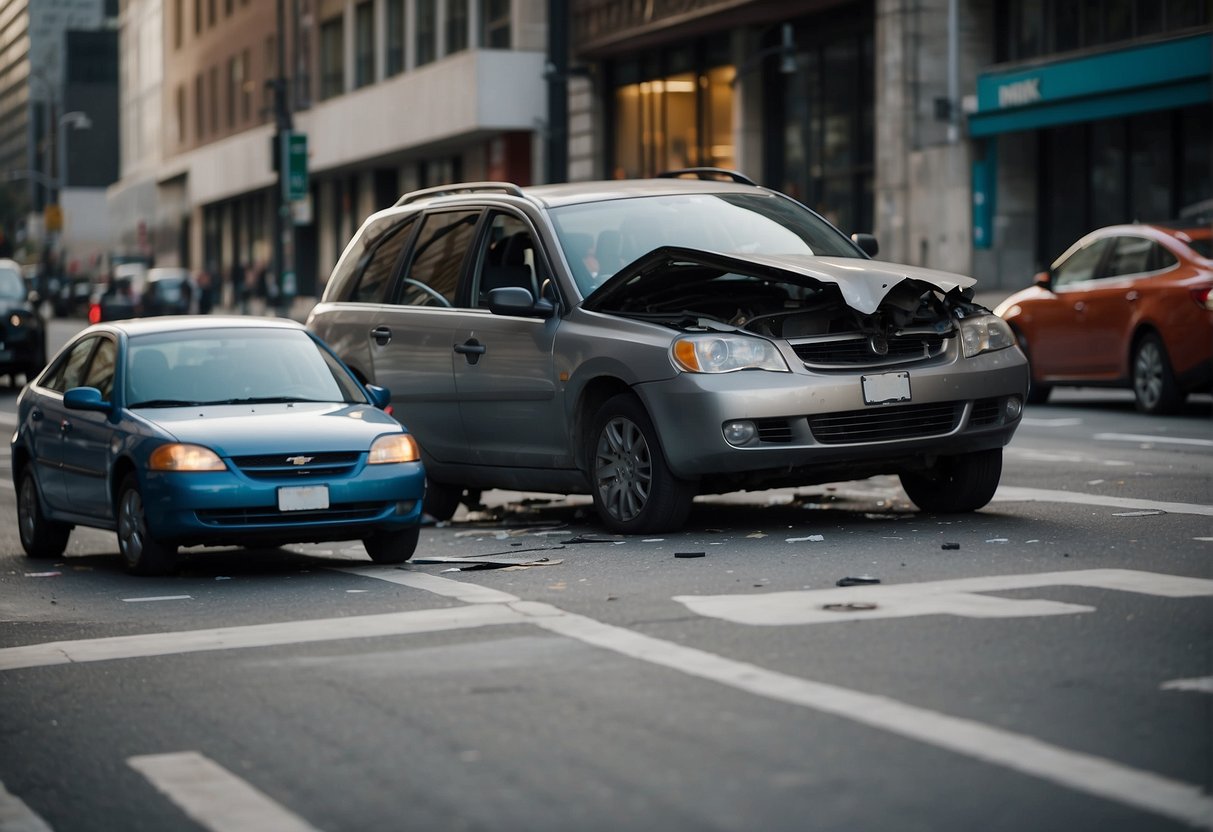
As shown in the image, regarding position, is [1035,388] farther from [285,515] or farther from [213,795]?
[213,795]

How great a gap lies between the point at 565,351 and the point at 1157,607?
4.36 meters

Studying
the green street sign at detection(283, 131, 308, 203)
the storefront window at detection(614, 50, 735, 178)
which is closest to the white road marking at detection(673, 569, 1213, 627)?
the green street sign at detection(283, 131, 308, 203)

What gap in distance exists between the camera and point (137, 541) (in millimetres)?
10383

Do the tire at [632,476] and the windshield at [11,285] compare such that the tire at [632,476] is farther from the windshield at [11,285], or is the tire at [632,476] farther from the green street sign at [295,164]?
the green street sign at [295,164]

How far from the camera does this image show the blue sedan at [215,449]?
399 inches

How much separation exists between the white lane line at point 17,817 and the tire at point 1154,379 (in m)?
14.6

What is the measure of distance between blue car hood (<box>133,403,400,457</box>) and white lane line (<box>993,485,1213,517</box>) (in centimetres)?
363

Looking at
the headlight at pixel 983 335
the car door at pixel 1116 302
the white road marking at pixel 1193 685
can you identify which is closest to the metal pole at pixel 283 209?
the car door at pixel 1116 302

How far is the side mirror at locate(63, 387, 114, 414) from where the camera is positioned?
10867 millimetres

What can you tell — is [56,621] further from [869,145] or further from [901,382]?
[869,145]

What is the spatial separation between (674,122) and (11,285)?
20.6 meters

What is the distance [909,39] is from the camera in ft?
121

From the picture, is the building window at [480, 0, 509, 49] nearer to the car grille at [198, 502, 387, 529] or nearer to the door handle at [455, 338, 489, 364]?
the door handle at [455, 338, 489, 364]

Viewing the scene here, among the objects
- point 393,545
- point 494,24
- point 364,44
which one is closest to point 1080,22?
point 494,24
